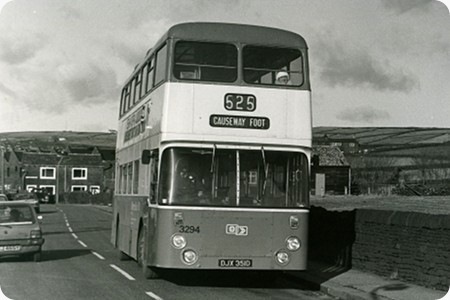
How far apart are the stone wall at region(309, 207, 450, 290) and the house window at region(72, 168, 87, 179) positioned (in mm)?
97883

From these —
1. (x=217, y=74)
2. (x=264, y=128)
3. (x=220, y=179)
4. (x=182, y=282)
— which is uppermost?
→ (x=217, y=74)

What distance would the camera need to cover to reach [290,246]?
12.0 meters

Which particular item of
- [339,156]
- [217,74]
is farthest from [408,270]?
[339,156]

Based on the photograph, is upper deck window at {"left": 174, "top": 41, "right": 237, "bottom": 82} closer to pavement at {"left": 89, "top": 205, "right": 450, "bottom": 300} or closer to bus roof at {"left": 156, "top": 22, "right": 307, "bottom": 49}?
bus roof at {"left": 156, "top": 22, "right": 307, "bottom": 49}

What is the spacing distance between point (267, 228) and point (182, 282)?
261 cm

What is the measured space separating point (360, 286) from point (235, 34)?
4.93 meters

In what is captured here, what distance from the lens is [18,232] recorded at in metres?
16.8

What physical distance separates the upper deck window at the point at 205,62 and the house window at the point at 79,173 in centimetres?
10290

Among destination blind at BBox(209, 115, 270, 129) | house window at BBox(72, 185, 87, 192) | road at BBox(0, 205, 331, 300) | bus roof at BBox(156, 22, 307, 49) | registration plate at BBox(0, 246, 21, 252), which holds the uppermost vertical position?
bus roof at BBox(156, 22, 307, 49)

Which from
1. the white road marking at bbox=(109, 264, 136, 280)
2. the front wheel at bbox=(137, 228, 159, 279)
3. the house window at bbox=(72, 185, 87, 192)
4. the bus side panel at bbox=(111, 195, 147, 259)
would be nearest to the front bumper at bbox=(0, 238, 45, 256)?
the white road marking at bbox=(109, 264, 136, 280)

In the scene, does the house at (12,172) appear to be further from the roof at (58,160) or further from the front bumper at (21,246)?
the front bumper at (21,246)

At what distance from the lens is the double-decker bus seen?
11734 millimetres

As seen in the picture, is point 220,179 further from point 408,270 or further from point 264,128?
point 408,270

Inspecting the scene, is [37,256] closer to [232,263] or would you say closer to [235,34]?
[232,263]
